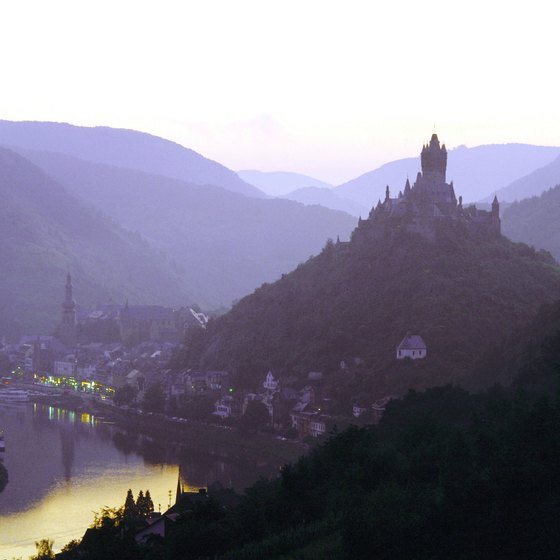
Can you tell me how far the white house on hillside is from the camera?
7104 centimetres

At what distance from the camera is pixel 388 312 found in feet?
255

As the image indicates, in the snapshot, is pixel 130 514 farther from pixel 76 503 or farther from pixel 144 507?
pixel 76 503

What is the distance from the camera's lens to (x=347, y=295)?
269ft

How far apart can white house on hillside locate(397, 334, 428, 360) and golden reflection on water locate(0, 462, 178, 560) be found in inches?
594

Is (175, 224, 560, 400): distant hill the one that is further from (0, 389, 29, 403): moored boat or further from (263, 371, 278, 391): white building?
(0, 389, 29, 403): moored boat

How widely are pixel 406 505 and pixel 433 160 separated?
2377 inches

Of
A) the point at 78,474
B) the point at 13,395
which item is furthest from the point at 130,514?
the point at 13,395

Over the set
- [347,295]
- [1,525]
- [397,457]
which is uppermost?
[347,295]

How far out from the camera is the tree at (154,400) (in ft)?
281

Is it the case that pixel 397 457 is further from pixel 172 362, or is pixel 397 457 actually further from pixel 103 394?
pixel 103 394

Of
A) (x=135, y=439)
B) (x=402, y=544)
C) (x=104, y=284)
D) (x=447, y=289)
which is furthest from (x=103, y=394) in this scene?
(x=104, y=284)

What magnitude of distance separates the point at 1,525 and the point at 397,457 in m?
18.7

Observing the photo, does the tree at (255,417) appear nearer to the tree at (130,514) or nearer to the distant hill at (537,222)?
the tree at (130,514)

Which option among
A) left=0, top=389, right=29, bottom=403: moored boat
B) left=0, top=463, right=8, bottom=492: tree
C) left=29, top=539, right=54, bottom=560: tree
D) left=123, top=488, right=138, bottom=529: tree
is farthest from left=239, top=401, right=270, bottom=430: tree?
left=0, top=389, right=29, bottom=403: moored boat
